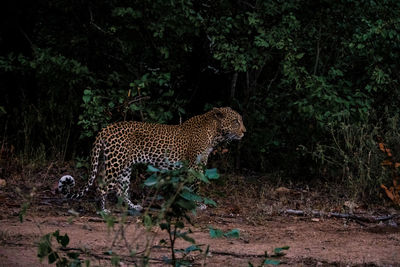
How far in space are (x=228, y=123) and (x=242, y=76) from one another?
344 centimetres

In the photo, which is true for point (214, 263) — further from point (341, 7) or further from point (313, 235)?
point (341, 7)

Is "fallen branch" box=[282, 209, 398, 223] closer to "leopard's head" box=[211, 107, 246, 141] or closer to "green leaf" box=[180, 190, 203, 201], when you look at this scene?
"leopard's head" box=[211, 107, 246, 141]

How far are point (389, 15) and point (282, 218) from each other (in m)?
3.85

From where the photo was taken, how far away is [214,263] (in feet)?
17.6

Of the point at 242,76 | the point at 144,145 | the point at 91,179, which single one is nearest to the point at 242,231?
the point at 144,145

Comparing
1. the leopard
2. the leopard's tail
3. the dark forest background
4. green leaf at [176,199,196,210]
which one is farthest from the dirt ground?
the dark forest background

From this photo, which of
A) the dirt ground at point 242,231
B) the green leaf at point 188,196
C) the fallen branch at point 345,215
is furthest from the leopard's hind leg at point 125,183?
the green leaf at point 188,196

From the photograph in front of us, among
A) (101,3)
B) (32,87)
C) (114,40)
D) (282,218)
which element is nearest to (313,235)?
(282,218)

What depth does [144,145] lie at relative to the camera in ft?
26.3

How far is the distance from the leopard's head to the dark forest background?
914 millimetres

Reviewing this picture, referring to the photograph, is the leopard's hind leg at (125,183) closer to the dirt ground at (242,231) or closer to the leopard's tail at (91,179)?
the leopard's tail at (91,179)

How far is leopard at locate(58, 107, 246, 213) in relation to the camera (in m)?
7.74

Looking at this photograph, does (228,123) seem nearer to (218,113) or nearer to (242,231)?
(218,113)

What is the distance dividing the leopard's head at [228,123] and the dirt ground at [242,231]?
2.61ft
